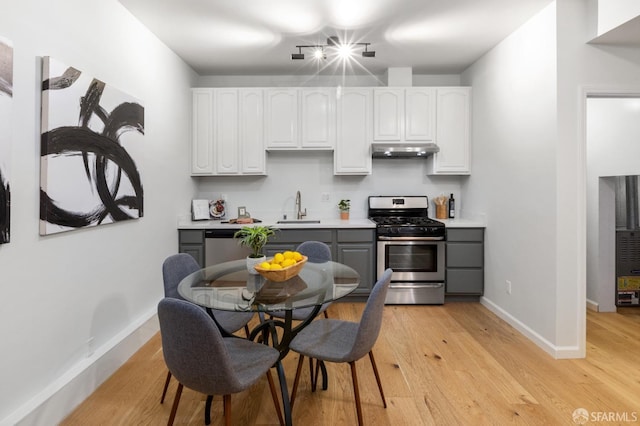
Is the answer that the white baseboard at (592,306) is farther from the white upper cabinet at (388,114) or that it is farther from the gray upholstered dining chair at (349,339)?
the gray upholstered dining chair at (349,339)

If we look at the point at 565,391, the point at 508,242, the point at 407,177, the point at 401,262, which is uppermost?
the point at 407,177

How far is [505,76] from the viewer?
3.31m

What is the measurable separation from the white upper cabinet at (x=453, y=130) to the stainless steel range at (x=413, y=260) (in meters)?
0.78

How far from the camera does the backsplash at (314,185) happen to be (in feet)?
14.3

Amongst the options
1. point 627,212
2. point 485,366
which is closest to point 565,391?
point 485,366

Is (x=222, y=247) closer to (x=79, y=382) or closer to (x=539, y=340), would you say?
(x=79, y=382)

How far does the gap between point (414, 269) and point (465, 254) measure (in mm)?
580

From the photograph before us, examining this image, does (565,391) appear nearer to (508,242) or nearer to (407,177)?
(508,242)

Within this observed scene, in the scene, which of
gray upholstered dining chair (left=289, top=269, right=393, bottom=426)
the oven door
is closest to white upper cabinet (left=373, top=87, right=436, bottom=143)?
the oven door

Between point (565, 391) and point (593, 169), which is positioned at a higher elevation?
point (593, 169)

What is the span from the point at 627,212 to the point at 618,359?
1685mm

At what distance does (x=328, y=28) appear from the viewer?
10.1ft

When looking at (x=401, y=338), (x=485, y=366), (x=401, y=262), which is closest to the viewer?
(x=485, y=366)

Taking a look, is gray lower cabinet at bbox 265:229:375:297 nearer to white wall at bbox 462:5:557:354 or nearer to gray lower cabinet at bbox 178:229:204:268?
gray lower cabinet at bbox 178:229:204:268
